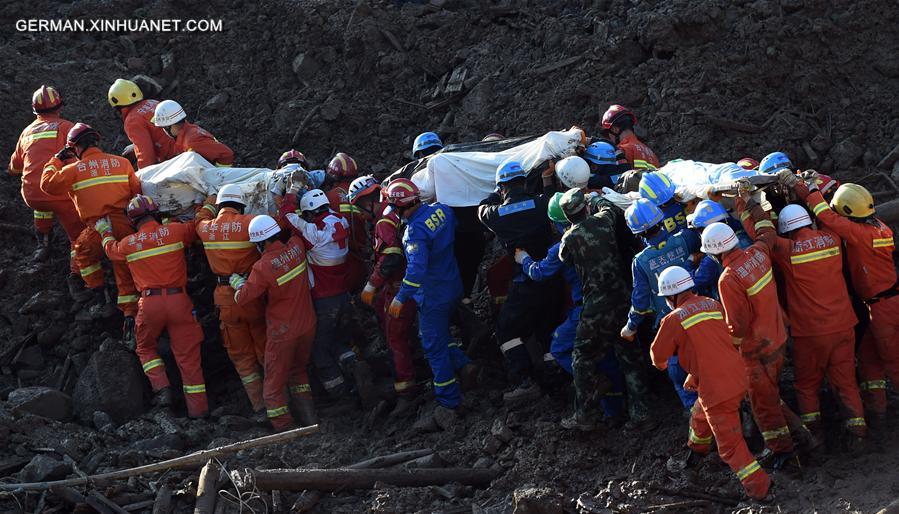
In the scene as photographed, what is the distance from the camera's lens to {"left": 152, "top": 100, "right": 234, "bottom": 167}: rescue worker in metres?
12.8

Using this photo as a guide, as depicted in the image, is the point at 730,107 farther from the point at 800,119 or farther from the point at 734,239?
the point at 734,239

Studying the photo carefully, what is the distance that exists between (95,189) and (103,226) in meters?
0.41

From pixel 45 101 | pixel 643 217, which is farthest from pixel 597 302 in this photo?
pixel 45 101

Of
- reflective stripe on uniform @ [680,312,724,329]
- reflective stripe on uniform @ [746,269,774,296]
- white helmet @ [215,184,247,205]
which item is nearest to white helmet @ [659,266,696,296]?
reflective stripe on uniform @ [680,312,724,329]

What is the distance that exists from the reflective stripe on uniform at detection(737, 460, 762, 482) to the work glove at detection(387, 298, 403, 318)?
388 centimetres

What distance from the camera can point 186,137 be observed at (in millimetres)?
12891

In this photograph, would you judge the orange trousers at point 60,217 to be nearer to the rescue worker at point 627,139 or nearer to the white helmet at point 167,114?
the white helmet at point 167,114

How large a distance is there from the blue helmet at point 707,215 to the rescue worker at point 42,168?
732cm

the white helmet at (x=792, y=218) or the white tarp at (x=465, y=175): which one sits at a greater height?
the white tarp at (x=465, y=175)

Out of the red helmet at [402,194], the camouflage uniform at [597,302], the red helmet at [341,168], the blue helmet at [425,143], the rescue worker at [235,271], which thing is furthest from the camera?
the blue helmet at [425,143]

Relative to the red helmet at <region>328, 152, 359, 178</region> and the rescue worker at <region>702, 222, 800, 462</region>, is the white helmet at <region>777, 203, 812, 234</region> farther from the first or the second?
the red helmet at <region>328, 152, 359, 178</region>

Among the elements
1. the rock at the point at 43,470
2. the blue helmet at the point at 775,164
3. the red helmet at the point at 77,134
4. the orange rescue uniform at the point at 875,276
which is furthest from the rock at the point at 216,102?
the orange rescue uniform at the point at 875,276

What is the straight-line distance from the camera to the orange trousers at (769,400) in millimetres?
9203

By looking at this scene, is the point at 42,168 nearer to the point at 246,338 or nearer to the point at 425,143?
the point at 246,338
